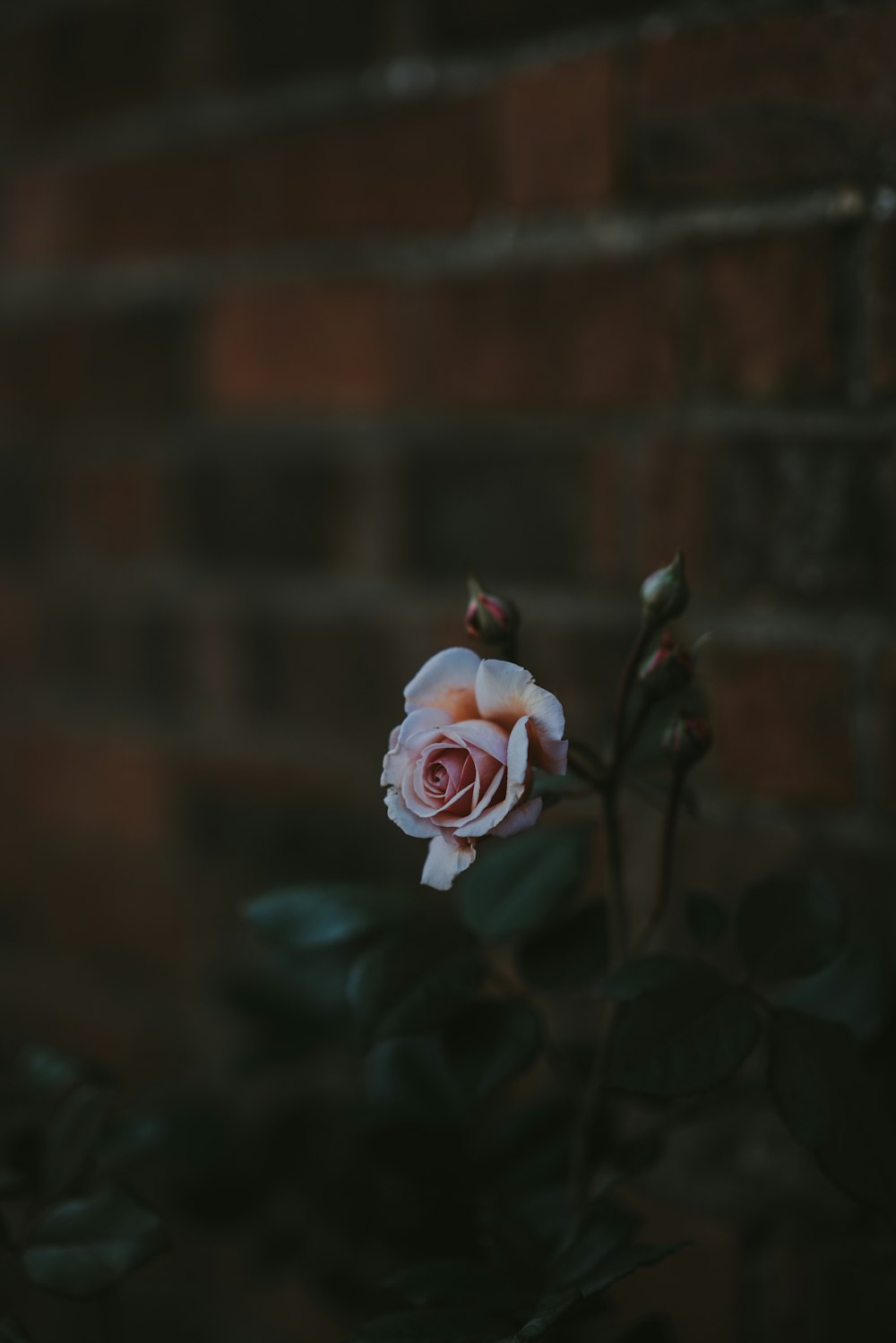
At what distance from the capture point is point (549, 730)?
47cm

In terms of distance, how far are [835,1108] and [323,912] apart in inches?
9.4

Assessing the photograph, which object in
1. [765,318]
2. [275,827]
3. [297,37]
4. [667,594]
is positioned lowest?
[275,827]

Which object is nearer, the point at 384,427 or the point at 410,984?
the point at 410,984

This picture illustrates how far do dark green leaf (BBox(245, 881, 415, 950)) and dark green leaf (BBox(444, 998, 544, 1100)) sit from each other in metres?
0.06

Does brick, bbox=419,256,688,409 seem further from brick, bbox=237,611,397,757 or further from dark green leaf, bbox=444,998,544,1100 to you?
dark green leaf, bbox=444,998,544,1100

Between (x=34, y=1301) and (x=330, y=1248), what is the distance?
17.5 inches

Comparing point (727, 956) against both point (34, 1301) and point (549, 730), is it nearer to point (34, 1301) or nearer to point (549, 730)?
point (549, 730)

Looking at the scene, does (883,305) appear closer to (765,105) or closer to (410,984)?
(765,105)

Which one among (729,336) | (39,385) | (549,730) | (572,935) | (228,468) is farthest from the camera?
(39,385)

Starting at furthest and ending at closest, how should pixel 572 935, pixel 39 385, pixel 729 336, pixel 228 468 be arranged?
pixel 39 385 → pixel 228 468 → pixel 729 336 → pixel 572 935

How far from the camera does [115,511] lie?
110cm

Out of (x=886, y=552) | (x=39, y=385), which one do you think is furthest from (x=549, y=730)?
(x=39, y=385)

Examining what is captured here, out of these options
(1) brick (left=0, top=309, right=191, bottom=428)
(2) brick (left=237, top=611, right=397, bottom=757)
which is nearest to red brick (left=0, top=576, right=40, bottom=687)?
(1) brick (left=0, top=309, right=191, bottom=428)

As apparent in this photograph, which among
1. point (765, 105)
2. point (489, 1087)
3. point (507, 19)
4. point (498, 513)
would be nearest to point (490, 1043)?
point (489, 1087)
